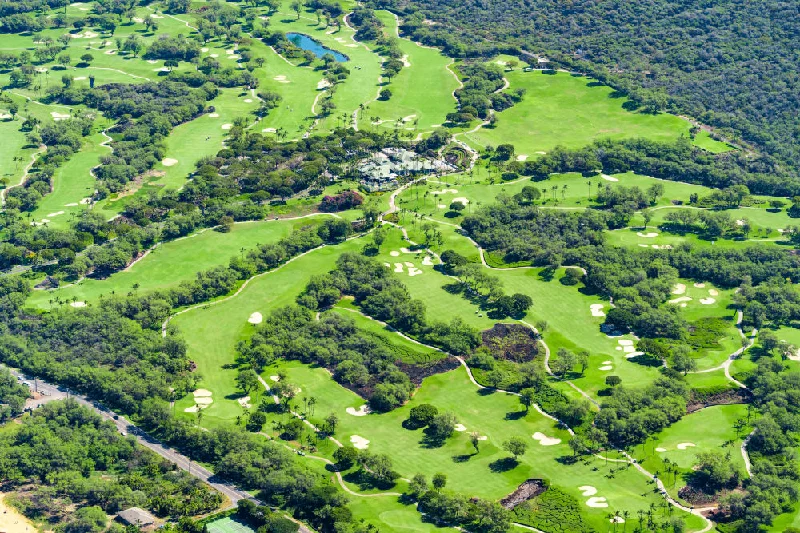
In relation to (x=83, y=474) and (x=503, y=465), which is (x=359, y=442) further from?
(x=83, y=474)

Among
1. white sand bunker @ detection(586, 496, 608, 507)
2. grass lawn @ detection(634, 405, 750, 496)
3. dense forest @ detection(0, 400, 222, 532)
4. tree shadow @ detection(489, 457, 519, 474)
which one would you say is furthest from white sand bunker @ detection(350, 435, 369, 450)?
grass lawn @ detection(634, 405, 750, 496)

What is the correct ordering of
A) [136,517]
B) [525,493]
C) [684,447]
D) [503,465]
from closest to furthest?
[136,517] < [525,493] < [503,465] < [684,447]

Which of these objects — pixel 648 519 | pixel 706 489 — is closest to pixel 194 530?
pixel 648 519

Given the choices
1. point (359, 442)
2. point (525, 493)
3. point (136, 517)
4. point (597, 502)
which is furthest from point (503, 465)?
point (136, 517)

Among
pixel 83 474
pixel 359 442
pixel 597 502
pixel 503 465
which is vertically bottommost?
pixel 83 474

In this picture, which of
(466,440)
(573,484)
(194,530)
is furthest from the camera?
(466,440)

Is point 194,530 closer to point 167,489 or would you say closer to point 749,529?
point 167,489

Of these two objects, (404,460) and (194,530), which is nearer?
(194,530)
